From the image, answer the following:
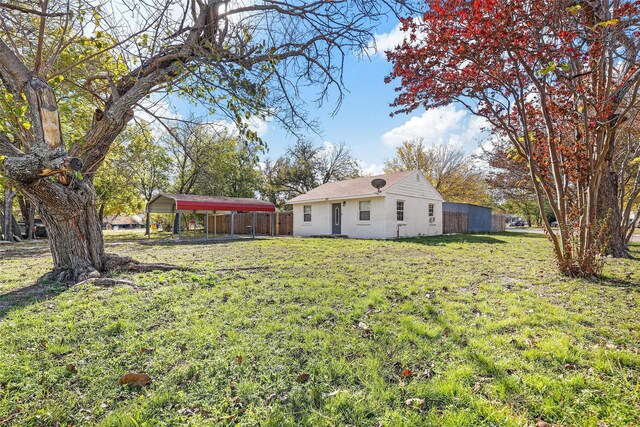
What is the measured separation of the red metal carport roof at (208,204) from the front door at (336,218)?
4.08 metres

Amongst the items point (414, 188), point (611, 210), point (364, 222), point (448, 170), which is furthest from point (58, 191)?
point (448, 170)

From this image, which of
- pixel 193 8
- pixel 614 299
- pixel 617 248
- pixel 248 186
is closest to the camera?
pixel 614 299

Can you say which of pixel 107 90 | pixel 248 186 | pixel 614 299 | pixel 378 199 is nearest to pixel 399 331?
pixel 614 299

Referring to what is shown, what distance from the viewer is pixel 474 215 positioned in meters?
22.5

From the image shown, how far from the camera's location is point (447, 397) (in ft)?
7.10

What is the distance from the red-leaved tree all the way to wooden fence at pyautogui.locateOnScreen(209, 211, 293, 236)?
16677 millimetres

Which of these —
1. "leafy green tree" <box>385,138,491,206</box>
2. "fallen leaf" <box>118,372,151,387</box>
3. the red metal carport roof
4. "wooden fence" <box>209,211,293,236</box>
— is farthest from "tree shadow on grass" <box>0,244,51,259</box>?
"leafy green tree" <box>385,138,491,206</box>

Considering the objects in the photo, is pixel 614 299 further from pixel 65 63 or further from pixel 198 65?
pixel 65 63

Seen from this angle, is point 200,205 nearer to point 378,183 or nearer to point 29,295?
point 378,183

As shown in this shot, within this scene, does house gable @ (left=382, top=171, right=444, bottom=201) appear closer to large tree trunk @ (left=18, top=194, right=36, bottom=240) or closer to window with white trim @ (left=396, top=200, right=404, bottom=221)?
window with white trim @ (left=396, top=200, right=404, bottom=221)

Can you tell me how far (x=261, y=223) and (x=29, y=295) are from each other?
1903 centimetres

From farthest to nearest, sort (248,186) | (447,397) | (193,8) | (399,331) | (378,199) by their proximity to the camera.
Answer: (248,186) → (378,199) → (193,8) → (399,331) → (447,397)

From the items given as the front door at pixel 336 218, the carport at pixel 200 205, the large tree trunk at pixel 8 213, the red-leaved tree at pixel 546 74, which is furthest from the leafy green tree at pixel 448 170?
the large tree trunk at pixel 8 213

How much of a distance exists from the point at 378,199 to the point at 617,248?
30.6ft
